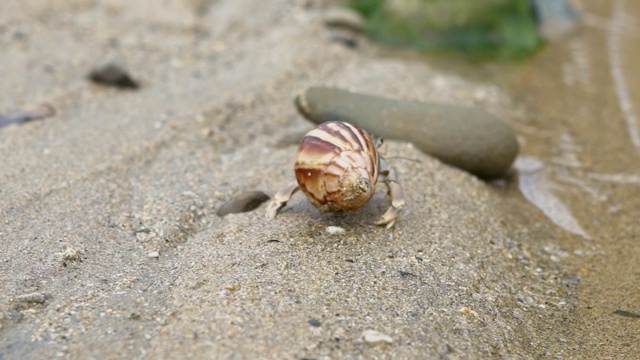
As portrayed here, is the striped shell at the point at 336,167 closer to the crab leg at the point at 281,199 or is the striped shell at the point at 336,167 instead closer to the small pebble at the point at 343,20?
the crab leg at the point at 281,199

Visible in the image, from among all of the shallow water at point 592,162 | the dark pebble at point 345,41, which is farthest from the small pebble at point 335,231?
the dark pebble at point 345,41

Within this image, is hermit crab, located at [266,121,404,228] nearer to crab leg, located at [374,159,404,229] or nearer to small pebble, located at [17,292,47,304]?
crab leg, located at [374,159,404,229]

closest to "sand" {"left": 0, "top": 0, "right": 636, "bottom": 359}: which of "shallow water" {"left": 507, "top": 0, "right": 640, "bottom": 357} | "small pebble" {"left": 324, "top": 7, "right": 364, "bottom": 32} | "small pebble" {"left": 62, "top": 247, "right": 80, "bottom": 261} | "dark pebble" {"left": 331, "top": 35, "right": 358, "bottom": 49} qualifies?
"small pebble" {"left": 62, "top": 247, "right": 80, "bottom": 261}

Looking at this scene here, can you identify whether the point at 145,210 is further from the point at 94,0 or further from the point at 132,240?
the point at 94,0

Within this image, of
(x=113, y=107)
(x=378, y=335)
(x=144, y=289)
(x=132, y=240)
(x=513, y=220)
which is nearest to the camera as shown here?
(x=378, y=335)

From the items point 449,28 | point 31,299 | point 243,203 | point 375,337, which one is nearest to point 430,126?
point 243,203

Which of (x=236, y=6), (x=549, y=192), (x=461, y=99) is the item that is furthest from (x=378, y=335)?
(x=236, y=6)
